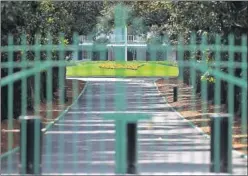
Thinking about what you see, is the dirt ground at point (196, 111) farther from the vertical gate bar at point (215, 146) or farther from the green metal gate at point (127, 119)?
the vertical gate bar at point (215, 146)

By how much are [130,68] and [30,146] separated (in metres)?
2.00

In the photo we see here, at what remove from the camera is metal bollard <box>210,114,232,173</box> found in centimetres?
1092

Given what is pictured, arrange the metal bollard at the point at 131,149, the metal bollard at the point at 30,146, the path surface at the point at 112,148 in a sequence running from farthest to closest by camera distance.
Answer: the path surface at the point at 112,148, the metal bollard at the point at 30,146, the metal bollard at the point at 131,149

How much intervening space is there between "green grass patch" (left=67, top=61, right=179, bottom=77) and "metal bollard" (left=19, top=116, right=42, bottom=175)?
109 centimetres

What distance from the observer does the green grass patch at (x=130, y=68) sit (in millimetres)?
10508

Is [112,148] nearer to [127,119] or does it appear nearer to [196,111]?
[127,119]

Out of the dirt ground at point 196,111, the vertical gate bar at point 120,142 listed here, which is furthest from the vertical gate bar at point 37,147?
the dirt ground at point 196,111

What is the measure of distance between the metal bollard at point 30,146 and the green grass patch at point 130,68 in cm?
109

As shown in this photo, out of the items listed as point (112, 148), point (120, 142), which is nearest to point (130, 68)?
point (120, 142)

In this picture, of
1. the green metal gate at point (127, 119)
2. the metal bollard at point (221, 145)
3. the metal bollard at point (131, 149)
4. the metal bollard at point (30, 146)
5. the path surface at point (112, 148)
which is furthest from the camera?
the path surface at point (112, 148)

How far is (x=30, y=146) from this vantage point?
11.1m

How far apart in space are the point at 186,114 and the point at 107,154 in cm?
1230

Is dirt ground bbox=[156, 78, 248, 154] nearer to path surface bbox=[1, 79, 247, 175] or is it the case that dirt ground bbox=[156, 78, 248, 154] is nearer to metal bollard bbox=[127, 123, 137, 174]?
path surface bbox=[1, 79, 247, 175]

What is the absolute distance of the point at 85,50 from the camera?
10586 mm
